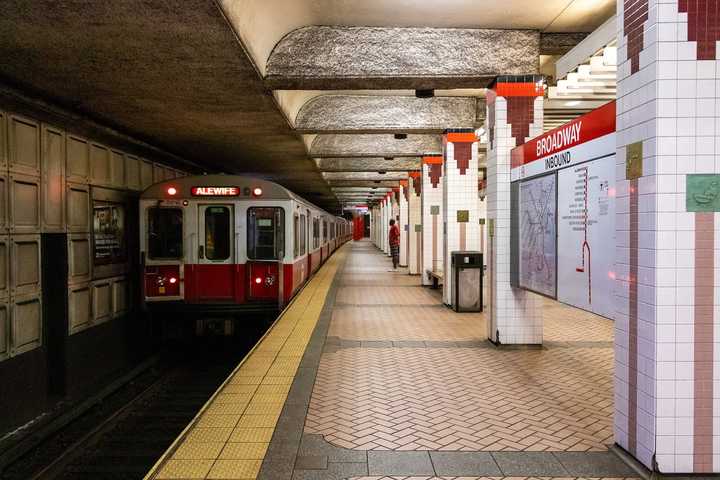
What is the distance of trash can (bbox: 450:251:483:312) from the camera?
1004 cm

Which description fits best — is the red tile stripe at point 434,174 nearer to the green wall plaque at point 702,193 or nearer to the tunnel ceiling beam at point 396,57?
the tunnel ceiling beam at point 396,57

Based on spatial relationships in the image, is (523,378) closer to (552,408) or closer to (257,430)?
(552,408)

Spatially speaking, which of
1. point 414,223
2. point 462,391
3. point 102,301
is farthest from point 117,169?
point 414,223

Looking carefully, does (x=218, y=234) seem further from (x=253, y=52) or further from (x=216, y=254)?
(x=253, y=52)

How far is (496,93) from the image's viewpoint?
23.3 feet

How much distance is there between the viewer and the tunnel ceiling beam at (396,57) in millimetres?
6938

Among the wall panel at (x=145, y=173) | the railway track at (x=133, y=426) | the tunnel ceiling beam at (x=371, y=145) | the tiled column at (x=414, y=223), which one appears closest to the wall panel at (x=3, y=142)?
the railway track at (x=133, y=426)

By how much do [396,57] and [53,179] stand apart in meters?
4.88

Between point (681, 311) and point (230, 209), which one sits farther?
point (230, 209)

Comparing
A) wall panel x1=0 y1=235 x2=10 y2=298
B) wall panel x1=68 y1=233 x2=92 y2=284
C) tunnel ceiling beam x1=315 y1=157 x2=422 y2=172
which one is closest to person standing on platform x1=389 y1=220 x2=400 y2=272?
tunnel ceiling beam x1=315 y1=157 x2=422 y2=172

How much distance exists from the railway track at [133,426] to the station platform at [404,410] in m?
1.44

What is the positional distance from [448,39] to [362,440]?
5.16 meters

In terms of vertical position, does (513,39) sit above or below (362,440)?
above

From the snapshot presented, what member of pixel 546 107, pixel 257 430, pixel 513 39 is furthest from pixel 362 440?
pixel 546 107
